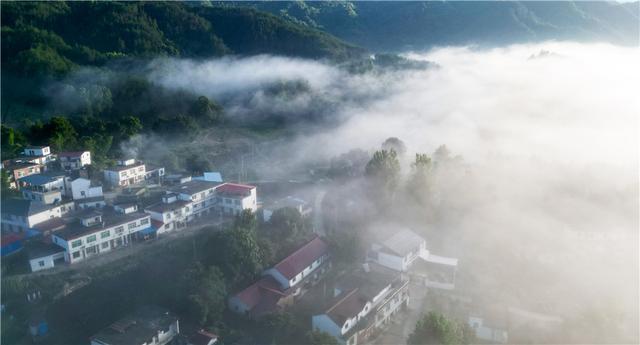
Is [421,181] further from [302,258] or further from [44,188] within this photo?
[44,188]

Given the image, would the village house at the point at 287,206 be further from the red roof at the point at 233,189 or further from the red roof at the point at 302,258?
the red roof at the point at 302,258

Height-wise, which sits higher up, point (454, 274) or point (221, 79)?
point (221, 79)

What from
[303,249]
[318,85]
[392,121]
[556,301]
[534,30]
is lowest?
[556,301]

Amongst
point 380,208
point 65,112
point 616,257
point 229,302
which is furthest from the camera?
point 65,112

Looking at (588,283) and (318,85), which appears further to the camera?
(318,85)

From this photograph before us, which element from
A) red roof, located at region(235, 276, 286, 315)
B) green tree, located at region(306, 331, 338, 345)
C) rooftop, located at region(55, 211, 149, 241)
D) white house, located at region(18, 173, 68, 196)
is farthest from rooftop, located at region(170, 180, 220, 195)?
green tree, located at region(306, 331, 338, 345)

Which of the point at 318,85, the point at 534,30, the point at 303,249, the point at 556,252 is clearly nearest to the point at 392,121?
the point at 318,85

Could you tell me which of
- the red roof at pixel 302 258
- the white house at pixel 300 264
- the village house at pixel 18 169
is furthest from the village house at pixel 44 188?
the red roof at pixel 302 258

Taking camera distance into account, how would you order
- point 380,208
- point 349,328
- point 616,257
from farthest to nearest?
1. point 380,208
2. point 616,257
3. point 349,328

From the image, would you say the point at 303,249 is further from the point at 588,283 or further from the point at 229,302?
the point at 588,283
